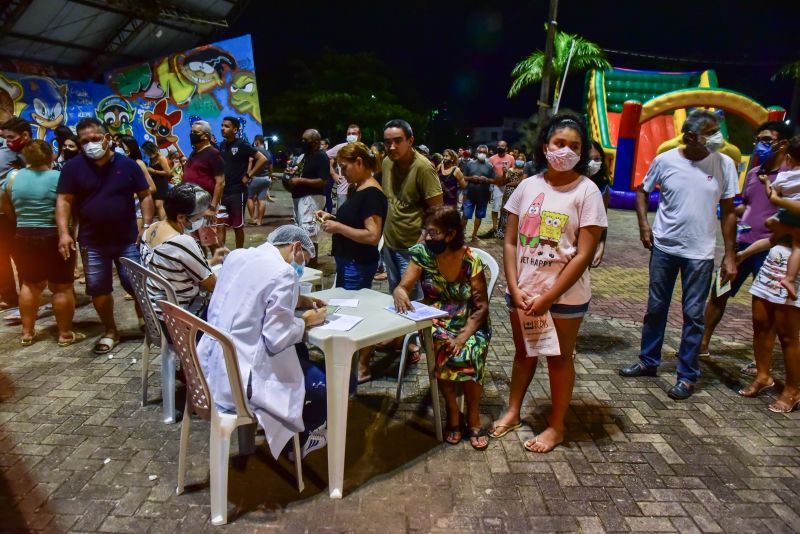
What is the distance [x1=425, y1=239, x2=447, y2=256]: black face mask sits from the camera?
2.89 m

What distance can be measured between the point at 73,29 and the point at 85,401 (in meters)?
17.2

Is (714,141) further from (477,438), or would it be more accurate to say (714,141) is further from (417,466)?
(417,466)

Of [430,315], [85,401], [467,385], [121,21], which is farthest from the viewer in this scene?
[121,21]

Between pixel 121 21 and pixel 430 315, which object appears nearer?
pixel 430 315

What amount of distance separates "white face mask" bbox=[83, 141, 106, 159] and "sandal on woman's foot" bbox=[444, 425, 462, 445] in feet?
11.8

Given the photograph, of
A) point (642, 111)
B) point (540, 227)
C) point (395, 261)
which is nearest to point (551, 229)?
point (540, 227)

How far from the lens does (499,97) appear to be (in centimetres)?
7431

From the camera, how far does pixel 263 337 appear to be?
2.36 metres

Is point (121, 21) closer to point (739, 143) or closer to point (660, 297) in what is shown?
point (660, 297)

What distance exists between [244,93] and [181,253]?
15.8 meters

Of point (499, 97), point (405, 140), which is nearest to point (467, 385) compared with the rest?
point (405, 140)

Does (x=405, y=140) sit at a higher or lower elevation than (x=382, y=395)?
higher

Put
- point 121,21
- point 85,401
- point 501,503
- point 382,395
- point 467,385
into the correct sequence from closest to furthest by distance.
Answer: point 501,503, point 467,385, point 85,401, point 382,395, point 121,21

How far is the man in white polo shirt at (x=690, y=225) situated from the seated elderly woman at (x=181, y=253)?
11.1ft
